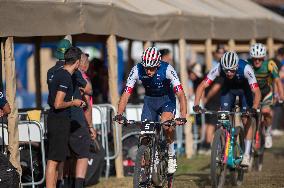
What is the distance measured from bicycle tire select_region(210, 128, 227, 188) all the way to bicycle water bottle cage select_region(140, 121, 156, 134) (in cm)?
170

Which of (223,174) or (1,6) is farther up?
(1,6)

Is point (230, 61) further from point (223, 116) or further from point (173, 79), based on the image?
point (173, 79)

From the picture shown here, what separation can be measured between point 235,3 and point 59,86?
12798 mm

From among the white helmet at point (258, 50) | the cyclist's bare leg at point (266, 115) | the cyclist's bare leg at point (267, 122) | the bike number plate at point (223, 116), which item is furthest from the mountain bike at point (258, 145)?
the bike number plate at point (223, 116)

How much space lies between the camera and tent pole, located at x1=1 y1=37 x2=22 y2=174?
1409 centimetres

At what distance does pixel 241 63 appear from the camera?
15523 millimetres

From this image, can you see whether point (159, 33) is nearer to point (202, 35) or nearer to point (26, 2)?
point (202, 35)

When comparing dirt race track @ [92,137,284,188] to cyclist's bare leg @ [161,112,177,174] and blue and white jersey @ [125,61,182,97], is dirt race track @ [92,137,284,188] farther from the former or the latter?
blue and white jersey @ [125,61,182,97]

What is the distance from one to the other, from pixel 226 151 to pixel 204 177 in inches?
72.8

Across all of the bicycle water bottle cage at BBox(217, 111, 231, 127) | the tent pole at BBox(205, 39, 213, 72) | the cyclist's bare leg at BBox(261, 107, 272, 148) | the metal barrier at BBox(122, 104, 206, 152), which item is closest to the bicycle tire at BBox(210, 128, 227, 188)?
the bicycle water bottle cage at BBox(217, 111, 231, 127)

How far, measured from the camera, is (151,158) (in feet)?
41.8

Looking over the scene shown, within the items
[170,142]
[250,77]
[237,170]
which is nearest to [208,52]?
[250,77]

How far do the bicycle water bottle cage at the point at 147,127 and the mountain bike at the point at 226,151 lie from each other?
1.70 meters

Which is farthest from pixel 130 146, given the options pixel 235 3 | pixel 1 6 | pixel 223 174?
pixel 235 3
